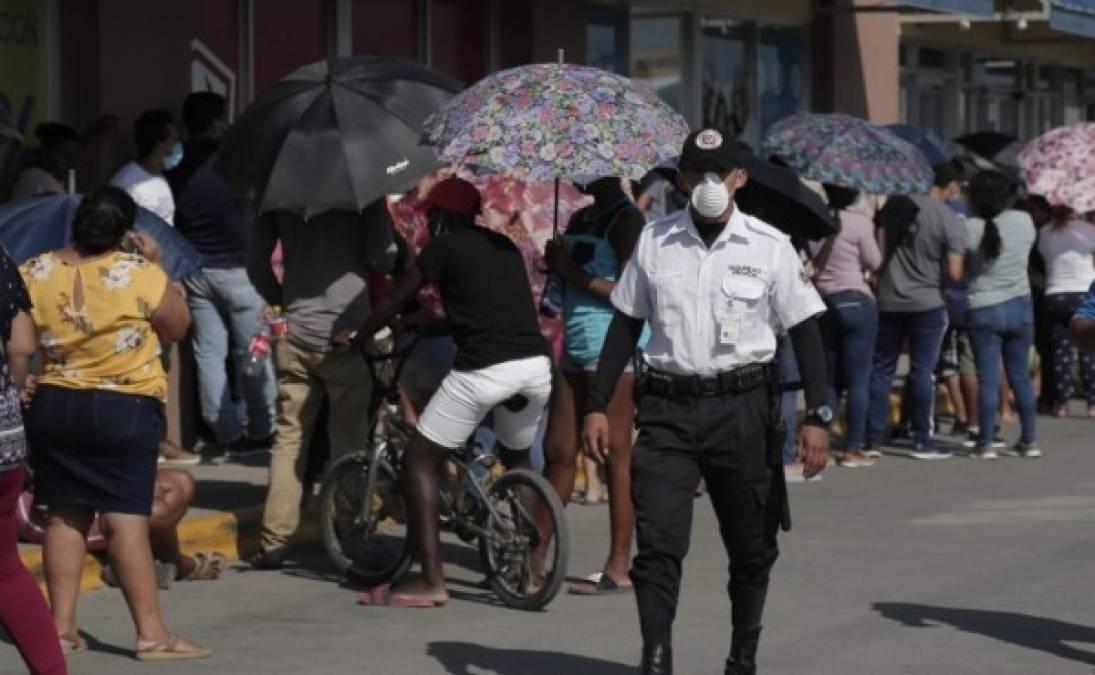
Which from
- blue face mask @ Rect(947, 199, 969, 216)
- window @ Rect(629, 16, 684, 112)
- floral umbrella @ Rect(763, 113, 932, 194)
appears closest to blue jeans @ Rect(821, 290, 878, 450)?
floral umbrella @ Rect(763, 113, 932, 194)

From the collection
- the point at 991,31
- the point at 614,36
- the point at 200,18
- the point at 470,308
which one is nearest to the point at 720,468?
the point at 470,308

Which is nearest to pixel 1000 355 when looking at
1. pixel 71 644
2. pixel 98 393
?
pixel 71 644

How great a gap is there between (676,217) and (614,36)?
12.1 m

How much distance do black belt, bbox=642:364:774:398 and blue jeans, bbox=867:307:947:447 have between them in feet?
25.5

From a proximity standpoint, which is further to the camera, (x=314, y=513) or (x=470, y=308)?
(x=314, y=513)

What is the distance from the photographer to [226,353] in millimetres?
13852

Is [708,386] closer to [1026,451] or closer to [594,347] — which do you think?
[594,347]

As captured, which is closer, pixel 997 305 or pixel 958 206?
Answer: pixel 997 305

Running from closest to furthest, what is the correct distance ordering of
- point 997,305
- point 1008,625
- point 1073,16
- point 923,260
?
point 1008,625, point 923,260, point 997,305, point 1073,16

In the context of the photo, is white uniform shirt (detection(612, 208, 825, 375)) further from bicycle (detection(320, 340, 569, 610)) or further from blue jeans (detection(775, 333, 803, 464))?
blue jeans (detection(775, 333, 803, 464))

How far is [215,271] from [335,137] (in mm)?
3394

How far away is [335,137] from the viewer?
1044 centimetres

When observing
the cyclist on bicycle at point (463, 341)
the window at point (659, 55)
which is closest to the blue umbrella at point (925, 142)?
the window at point (659, 55)

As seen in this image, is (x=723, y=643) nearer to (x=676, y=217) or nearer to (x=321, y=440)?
(x=676, y=217)
